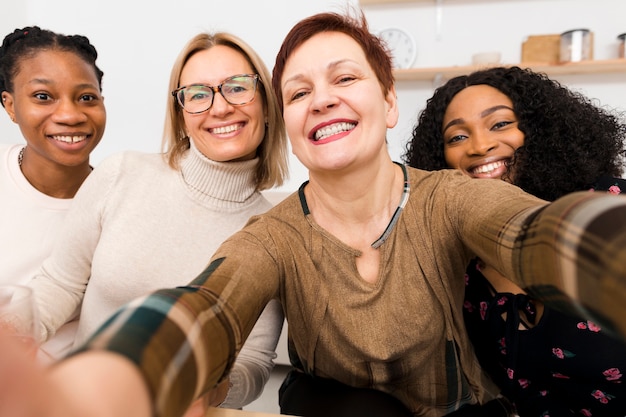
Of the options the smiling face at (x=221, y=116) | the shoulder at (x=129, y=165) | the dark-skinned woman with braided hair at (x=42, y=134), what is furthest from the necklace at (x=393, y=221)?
the dark-skinned woman with braided hair at (x=42, y=134)

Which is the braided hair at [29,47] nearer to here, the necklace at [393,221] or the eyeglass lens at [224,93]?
the eyeglass lens at [224,93]

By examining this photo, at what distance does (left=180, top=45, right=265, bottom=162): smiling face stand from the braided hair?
1.78 feet

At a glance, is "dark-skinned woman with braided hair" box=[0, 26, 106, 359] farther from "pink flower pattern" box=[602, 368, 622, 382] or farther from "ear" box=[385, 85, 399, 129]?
"pink flower pattern" box=[602, 368, 622, 382]

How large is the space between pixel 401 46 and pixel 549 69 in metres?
0.87

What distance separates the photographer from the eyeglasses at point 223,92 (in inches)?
48.6

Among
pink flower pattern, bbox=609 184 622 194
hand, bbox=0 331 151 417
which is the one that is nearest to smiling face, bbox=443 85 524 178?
pink flower pattern, bbox=609 184 622 194

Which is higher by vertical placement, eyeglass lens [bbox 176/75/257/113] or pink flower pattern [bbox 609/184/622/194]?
eyeglass lens [bbox 176/75/257/113]

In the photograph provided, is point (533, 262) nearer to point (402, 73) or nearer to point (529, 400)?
point (529, 400)

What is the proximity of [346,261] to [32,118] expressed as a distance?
1251 mm

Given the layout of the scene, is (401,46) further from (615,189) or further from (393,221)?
(393,221)

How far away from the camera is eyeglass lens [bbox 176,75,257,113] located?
123 cm

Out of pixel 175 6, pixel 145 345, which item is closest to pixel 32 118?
pixel 145 345

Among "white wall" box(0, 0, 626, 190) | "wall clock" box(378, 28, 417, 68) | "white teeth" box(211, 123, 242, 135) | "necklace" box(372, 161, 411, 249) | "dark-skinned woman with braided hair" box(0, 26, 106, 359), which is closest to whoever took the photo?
"necklace" box(372, 161, 411, 249)

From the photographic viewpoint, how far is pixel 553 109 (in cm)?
122
